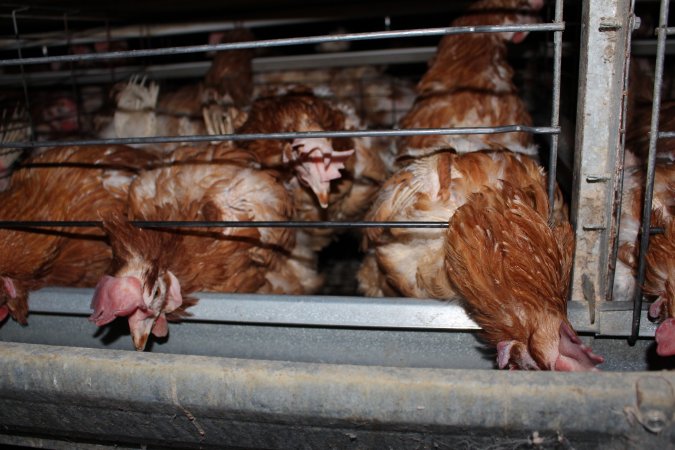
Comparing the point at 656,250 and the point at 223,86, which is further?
the point at 223,86

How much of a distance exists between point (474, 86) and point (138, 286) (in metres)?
1.41

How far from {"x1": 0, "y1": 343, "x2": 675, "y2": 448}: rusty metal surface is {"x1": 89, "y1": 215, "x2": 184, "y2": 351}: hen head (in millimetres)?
227

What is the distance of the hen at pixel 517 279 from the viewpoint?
1046mm

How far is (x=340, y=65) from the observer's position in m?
2.69

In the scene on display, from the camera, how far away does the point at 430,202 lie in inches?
57.3

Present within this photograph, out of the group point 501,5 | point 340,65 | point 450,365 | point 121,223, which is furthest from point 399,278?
point 340,65

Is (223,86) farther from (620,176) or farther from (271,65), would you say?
(620,176)

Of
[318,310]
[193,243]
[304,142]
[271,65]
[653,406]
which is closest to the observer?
[653,406]

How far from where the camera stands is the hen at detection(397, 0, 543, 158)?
6.39ft

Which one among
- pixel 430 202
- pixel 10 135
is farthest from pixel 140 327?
pixel 10 135

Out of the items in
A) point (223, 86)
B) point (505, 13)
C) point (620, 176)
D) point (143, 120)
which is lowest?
point (620, 176)

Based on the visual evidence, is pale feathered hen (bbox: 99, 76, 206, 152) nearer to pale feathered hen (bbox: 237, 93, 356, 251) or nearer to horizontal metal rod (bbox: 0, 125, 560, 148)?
pale feathered hen (bbox: 237, 93, 356, 251)

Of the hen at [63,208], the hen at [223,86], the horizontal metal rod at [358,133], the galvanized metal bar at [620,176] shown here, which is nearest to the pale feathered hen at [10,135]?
the hen at [63,208]

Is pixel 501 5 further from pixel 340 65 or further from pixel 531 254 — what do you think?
pixel 531 254
